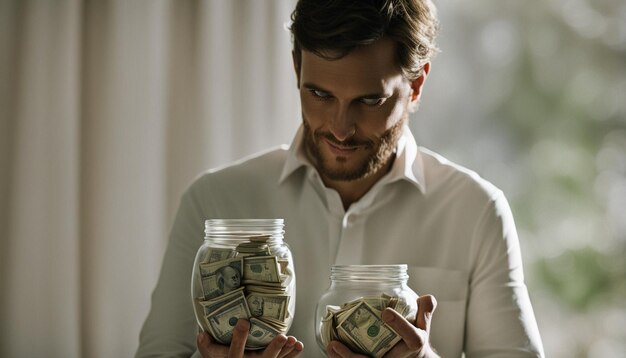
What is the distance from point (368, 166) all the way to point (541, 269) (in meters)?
1.47

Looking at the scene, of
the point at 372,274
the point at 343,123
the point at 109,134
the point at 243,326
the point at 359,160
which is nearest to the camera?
the point at 243,326

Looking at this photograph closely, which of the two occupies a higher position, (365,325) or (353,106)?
(353,106)

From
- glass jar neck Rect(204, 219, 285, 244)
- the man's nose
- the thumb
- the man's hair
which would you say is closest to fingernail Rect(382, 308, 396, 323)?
the thumb

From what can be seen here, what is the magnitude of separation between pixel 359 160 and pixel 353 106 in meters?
0.17

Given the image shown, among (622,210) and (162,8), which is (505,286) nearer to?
(622,210)

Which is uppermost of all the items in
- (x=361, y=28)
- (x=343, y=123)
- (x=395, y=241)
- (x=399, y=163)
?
(x=361, y=28)

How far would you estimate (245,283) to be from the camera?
4.64 feet

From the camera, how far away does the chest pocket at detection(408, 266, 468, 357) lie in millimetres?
2096

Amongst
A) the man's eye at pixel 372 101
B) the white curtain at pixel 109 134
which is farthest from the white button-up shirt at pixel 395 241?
the white curtain at pixel 109 134

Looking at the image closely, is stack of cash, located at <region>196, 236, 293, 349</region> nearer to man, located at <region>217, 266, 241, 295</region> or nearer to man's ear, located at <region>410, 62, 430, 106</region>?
man, located at <region>217, 266, 241, 295</region>

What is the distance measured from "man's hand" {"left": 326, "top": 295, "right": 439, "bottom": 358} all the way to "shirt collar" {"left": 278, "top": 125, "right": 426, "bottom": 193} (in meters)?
A: 0.73

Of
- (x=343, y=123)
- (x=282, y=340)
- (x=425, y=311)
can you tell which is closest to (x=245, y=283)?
(x=282, y=340)

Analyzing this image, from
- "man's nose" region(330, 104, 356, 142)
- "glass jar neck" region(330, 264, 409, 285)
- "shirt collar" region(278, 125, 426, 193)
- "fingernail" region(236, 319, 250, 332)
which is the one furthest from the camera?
"shirt collar" region(278, 125, 426, 193)

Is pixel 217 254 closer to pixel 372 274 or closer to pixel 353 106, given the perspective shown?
pixel 372 274
